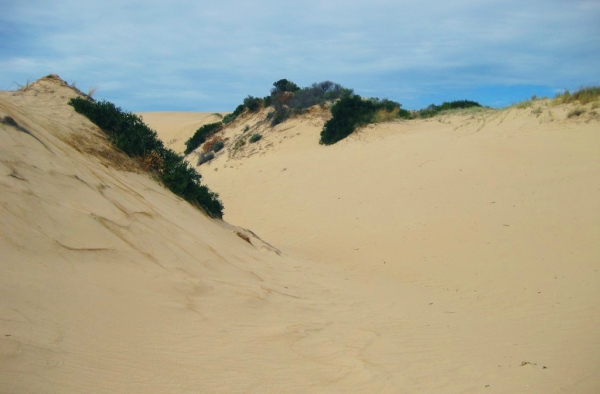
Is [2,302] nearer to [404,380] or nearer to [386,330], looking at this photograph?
[404,380]

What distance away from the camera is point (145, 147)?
9.07m

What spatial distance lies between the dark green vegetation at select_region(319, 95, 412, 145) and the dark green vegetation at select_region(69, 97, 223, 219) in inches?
487

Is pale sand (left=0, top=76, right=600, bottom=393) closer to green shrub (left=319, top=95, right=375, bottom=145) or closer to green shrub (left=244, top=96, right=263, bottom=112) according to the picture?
green shrub (left=319, top=95, right=375, bottom=145)

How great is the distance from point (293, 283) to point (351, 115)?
16013 millimetres

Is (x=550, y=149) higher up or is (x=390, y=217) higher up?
(x=550, y=149)

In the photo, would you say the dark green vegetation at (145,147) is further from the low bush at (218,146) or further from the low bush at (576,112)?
the low bush at (218,146)

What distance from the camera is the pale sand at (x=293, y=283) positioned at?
3.39 meters

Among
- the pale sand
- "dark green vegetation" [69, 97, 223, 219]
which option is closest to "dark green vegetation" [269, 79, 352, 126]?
the pale sand

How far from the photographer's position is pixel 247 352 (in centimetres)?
388

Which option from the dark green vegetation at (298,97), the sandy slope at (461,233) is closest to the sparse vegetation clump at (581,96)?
the sandy slope at (461,233)

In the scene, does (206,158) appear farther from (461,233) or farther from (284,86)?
(461,233)

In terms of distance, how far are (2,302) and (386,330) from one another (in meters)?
3.60

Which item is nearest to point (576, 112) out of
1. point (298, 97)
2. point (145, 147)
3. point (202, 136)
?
point (145, 147)

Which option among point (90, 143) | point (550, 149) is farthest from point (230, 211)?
point (550, 149)
